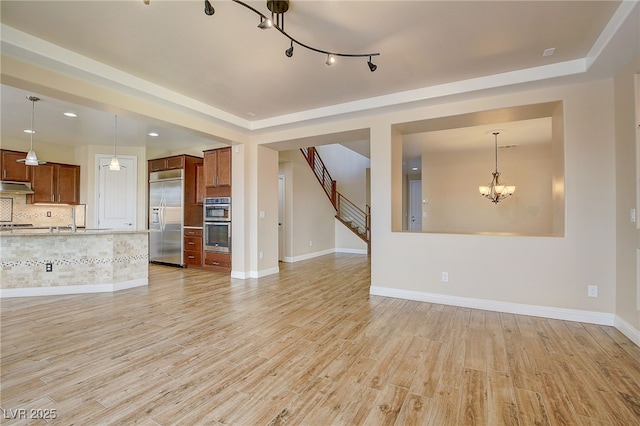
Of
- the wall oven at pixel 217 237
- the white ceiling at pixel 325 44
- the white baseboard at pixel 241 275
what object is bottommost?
the white baseboard at pixel 241 275

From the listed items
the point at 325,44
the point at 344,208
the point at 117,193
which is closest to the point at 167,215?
the point at 117,193

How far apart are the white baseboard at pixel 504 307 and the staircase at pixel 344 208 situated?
4.21m

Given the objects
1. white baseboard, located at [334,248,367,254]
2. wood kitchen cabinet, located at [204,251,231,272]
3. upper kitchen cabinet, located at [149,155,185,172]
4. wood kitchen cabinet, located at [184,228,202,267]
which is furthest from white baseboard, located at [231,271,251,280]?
white baseboard, located at [334,248,367,254]

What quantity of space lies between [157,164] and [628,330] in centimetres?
828

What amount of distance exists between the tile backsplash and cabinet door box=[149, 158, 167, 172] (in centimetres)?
174

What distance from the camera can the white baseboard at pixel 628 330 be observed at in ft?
8.56

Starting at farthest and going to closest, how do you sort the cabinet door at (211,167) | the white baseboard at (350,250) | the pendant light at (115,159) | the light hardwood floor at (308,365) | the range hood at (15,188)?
the white baseboard at (350,250) → the cabinet door at (211,167) → the range hood at (15,188) → the pendant light at (115,159) → the light hardwood floor at (308,365)

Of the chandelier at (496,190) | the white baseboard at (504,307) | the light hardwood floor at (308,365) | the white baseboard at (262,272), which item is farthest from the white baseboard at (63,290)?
the chandelier at (496,190)

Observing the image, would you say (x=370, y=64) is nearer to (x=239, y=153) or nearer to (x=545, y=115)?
(x=545, y=115)

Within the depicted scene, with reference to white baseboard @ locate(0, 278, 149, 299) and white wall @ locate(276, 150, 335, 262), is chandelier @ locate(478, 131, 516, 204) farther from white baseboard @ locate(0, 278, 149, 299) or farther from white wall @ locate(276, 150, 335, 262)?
white baseboard @ locate(0, 278, 149, 299)

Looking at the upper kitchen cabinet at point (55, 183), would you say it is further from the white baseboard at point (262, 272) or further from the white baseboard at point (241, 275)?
the white baseboard at point (262, 272)

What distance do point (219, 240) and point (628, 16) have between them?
6.06 metres

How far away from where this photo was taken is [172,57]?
2943 mm

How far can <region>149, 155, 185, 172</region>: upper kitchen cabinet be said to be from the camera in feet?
20.9
